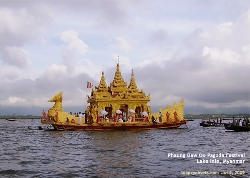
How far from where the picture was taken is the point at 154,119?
146 feet

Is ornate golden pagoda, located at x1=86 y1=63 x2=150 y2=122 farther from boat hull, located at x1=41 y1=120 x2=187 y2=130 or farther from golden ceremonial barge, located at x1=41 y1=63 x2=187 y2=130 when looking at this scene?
boat hull, located at x1=41 y1=120 x2=187 y2=130

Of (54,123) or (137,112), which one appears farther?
(137,112)

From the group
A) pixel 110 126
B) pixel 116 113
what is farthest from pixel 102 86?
pixel 110 126

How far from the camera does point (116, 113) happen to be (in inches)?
1703

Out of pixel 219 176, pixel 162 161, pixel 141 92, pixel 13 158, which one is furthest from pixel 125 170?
pixel 141 92

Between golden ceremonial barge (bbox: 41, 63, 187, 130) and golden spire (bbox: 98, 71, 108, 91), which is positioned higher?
golden spire (bbox: 98, 71, 108, 91)

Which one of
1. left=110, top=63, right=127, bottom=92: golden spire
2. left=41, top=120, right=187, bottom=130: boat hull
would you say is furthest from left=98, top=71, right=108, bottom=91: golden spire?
left=41, top=120, right=187, bottom=130: boat hull

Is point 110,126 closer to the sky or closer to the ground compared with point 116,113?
closer to the ground

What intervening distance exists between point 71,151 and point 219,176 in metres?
11.2

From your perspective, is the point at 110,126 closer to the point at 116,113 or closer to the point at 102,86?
the point at 116,113

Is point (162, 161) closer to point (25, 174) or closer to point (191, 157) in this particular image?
point (191, 157)

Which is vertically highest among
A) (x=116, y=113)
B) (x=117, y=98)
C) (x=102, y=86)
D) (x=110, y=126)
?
(x=102, y=86)

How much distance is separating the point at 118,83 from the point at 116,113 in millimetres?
5504

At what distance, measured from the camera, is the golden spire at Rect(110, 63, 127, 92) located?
46.6 metres
